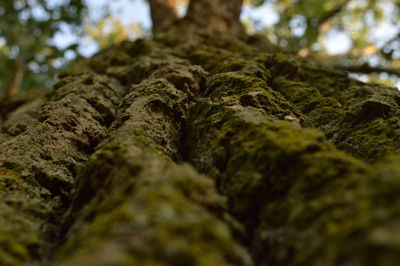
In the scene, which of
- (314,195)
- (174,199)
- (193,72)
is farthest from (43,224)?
(193,72)

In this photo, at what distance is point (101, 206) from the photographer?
2.22 metres

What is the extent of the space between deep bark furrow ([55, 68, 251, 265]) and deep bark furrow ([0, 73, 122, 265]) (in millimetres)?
237

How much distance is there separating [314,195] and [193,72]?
2.71m

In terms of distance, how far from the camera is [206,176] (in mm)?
2812

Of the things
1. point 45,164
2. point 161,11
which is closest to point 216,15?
point 161,11

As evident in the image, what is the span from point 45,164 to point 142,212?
167 centimetres

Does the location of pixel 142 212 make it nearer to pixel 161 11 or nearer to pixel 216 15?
pixel 216 15

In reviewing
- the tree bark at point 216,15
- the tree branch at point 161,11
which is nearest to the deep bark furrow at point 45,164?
the tree bark at point 216,15

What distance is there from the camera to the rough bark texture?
1.70 m

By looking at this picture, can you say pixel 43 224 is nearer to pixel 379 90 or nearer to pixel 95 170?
pixel 95 170

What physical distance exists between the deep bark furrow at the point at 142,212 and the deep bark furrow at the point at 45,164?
0.24 meters

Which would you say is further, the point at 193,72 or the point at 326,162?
the point at 193,72

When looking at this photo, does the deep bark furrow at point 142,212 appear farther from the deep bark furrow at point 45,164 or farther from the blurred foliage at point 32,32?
the blurred foliage at point 32,32

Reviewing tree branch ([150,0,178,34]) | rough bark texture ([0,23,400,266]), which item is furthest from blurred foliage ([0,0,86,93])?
rough bark texture ([0,23,400,266])
